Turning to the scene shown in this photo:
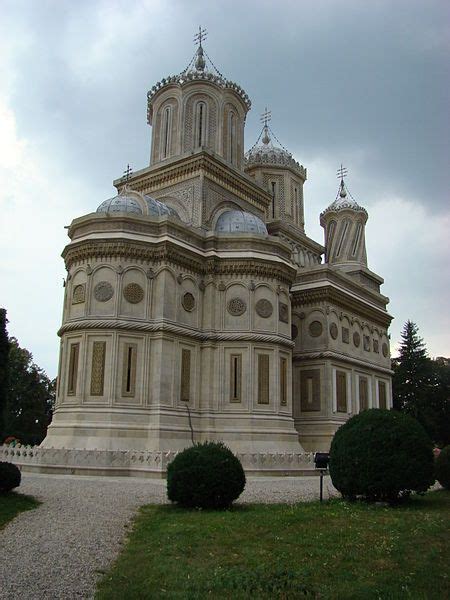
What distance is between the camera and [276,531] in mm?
10406

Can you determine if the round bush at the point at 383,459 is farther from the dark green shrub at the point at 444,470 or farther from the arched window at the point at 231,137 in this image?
the arched window at the point at 231,137

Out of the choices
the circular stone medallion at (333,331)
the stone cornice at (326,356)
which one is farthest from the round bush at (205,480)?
the circular stone medallion at (333,331)

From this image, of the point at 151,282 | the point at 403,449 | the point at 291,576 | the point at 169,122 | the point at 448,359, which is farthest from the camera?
the point at 448,359

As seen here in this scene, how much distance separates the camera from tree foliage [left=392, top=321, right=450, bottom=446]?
54.4 metres

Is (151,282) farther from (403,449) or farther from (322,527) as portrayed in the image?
(322,527)

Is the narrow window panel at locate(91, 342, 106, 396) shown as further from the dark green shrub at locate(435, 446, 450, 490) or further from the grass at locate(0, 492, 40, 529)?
the dark green shrub at locate(435, 446, 450, 490)

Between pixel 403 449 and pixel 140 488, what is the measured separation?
8107 millimetres

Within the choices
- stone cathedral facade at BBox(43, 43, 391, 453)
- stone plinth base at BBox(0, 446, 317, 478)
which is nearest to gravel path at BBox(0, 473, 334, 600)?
stone plinth base at BBox(0, 446, 317, 478)

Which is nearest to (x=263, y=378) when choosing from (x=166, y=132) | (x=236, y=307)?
(x=236, y=307)

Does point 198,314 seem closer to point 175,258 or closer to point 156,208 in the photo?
point 175,258

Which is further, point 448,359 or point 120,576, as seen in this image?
point 448,359

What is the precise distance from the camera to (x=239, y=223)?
33000mm

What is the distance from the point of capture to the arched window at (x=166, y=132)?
121 feet

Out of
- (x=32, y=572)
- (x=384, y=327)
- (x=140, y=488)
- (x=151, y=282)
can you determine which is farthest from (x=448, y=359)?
(x=32, y=572)
